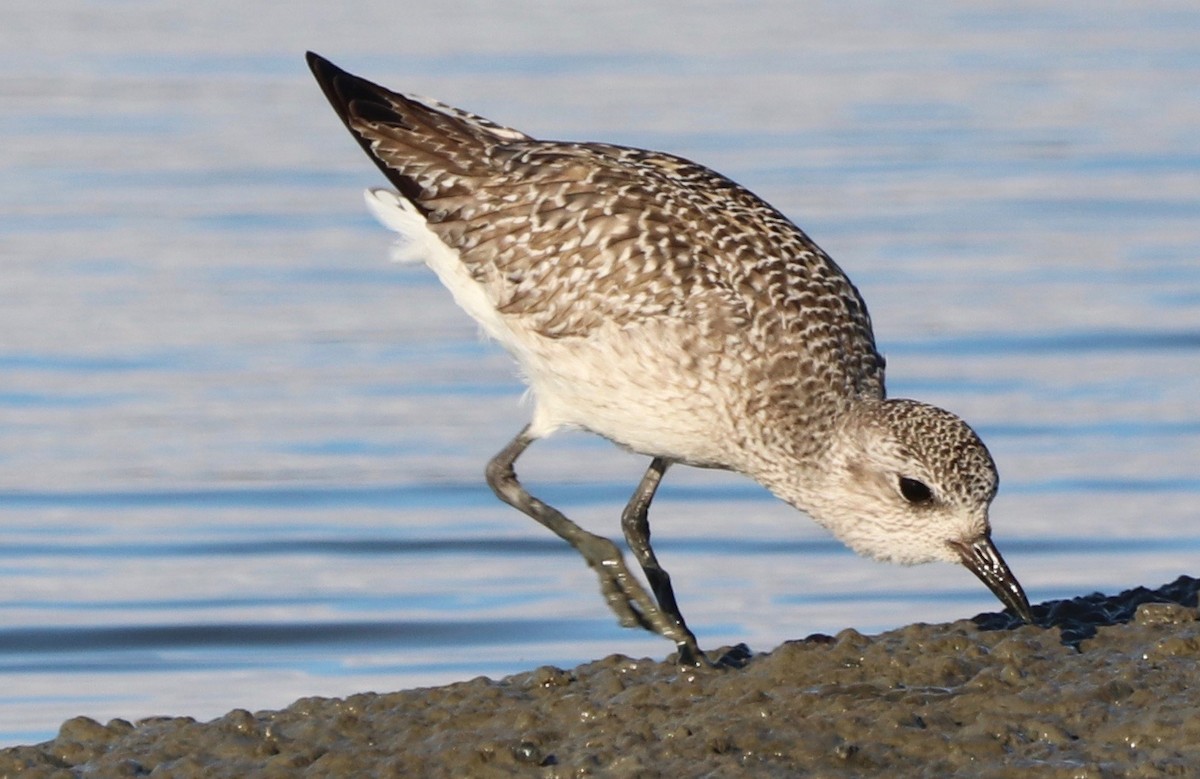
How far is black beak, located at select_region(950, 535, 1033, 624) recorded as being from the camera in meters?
8.48

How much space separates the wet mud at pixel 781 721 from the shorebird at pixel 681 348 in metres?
0.61

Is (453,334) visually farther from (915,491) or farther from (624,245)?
(915,491)

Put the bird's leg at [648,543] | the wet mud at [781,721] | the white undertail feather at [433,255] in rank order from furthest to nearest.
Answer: the white undertail feather at [433,255] < the bird's leg at [648,543] < the wet mud at [781,721]

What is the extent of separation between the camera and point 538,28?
23.8 metres

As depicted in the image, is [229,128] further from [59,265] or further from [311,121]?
[59,265]

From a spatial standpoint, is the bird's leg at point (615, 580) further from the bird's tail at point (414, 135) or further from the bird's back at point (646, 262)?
the bird's tail at point (414, 135)

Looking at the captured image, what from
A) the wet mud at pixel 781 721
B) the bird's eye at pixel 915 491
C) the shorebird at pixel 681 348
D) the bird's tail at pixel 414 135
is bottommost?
the wet mud at pixel 781 721

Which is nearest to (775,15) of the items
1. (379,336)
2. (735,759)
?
(379,336)

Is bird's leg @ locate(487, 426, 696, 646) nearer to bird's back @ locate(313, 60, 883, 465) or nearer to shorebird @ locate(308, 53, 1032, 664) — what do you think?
shorebird @ locate(308, 53, 1032, 664)

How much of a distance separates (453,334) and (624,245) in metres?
6.48

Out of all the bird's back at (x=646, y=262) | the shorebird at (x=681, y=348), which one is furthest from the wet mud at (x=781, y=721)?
the bird's back at (x=646, y=262)

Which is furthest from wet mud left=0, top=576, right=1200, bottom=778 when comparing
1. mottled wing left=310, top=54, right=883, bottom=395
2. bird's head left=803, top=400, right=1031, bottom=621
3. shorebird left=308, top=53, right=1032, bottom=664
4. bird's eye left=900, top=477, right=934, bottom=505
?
mottled wing left=310, top=54, right=883, bottom=395

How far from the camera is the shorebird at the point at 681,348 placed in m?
8.84

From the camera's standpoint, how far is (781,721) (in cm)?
724
